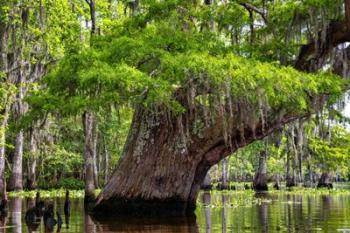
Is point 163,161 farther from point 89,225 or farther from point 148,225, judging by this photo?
point 89,225

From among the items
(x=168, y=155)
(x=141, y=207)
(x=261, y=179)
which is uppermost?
(x=168, y=155)

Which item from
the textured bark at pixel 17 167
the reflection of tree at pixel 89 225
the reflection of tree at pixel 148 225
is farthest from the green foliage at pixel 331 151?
the reflection of tree at pixel 89 225

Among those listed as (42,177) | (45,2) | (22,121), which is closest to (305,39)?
(22,121)

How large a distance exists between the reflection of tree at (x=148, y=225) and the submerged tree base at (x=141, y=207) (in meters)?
0.58

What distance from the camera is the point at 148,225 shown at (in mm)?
14703

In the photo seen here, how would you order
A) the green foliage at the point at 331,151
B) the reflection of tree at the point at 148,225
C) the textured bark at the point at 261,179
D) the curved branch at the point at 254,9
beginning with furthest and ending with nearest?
the textured bark at the point at 261,179
the green foliage at the point at 331,151
the curved branch at the point at 254,9
the reflection of tree at the point at 148,225

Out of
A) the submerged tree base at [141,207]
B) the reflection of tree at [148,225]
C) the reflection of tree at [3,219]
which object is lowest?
the reflection of tree at [148,225]

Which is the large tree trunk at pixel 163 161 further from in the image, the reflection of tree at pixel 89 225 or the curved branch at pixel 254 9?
the curved branch at pixel 254 9

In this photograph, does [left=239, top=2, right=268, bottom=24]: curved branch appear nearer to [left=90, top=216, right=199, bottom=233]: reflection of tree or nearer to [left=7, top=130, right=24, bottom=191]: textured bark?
[left=90, top=216, right=199, bottom=233]: reflection of tree

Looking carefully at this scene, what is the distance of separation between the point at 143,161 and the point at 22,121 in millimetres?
3612

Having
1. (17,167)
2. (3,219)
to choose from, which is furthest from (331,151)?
(3,219)

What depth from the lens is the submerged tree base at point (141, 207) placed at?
17391 millimetres

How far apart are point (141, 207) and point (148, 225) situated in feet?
9.08

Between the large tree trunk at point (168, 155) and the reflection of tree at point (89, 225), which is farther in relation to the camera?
the large tree trunk at point (168, 155)
